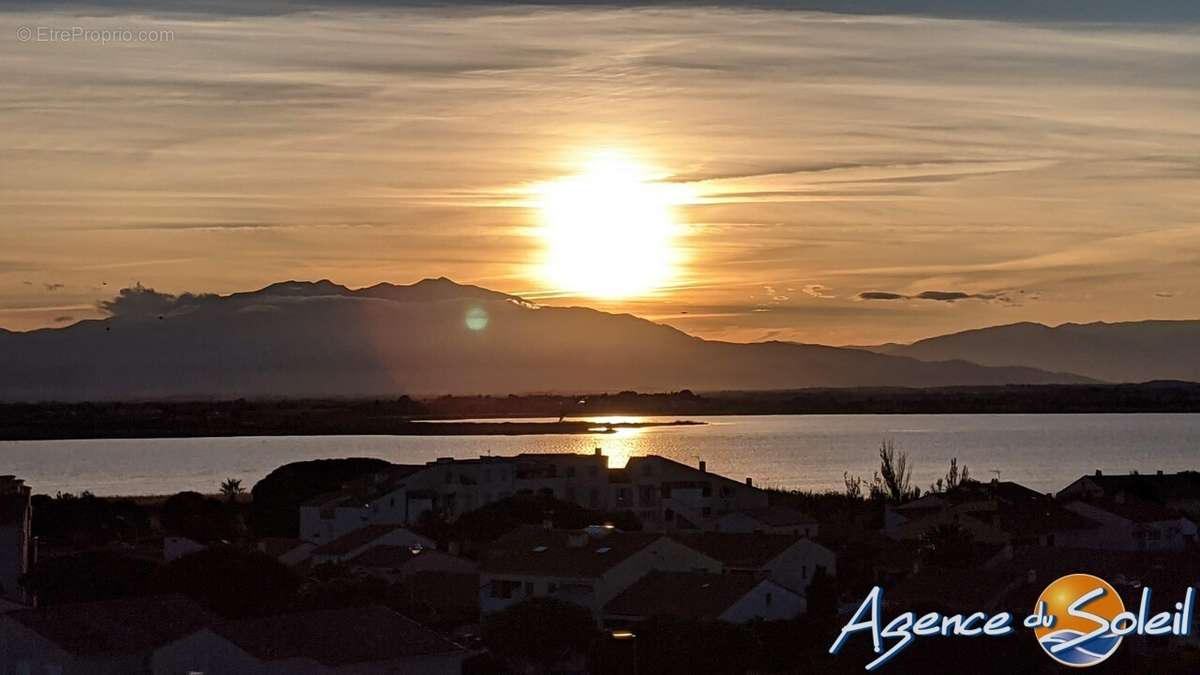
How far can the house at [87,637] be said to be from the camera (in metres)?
30.9

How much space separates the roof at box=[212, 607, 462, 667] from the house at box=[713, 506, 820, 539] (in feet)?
94.5

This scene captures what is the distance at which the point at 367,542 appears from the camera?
54.2 meters

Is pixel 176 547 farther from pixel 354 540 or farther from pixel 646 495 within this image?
pixel 646 495

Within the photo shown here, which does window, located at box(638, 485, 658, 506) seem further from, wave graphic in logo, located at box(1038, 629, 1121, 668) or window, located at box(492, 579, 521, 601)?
wave graphic in logo, located at box(1038, 629, 1121, 668)

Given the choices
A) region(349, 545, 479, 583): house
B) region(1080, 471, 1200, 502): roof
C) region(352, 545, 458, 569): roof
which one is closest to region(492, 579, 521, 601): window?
region(349, 545, 479, 583): house

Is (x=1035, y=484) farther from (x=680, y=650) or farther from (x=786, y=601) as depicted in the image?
(x=680, y=650)

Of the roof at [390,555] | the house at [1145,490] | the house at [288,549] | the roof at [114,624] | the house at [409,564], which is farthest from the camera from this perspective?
the house at [1145,490]

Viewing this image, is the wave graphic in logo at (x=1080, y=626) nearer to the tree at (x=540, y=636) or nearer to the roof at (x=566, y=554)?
the tree at (x=540, y=636)

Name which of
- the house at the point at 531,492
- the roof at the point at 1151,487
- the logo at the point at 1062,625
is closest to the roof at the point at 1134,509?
the roof at the point at 1151,487

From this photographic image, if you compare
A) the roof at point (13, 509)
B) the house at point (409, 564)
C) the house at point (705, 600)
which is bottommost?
the house at point (705, 600)

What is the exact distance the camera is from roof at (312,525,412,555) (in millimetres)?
53394

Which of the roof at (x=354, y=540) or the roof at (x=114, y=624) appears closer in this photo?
the roof at (x=114, y=624)

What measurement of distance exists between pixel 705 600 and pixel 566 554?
594 centimetres

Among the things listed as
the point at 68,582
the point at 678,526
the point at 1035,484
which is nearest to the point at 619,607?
the point at 68,582
